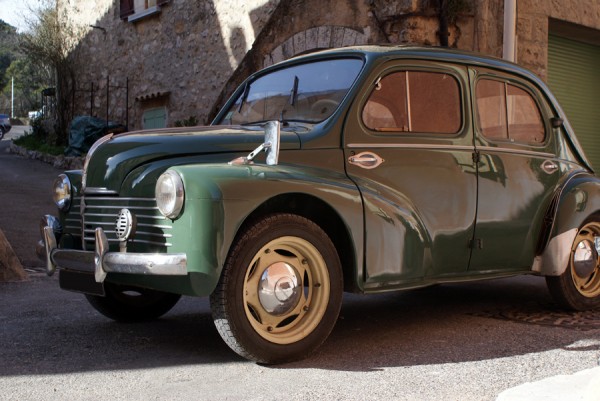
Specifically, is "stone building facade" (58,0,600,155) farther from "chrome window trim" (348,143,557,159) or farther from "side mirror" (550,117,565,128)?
"chrome window trim" (348,143,557,159)

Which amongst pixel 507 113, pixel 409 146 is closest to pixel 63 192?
pixel 409 146

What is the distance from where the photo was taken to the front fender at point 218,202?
11.0 feet

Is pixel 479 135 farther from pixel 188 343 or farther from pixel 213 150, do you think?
pixel 188 343

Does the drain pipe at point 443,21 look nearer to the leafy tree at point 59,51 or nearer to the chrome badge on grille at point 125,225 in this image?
the chrome badge on grille at point 125,225

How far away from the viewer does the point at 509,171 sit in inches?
185

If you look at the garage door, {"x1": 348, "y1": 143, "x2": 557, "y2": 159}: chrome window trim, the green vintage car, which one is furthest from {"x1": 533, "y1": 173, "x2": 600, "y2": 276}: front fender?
the garage door

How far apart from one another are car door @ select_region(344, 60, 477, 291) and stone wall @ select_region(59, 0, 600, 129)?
4.77 metres

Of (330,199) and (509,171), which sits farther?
(509,171)

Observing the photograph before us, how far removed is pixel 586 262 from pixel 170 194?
304 cm

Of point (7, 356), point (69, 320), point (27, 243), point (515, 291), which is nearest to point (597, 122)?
point (515, 291)

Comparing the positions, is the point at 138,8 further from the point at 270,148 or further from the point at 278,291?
the point at 278,291

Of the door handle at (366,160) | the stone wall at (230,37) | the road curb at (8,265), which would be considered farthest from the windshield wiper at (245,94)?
the stone wall at (230,37)

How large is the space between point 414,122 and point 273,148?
1.12 metres

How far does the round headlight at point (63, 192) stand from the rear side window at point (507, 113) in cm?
250
